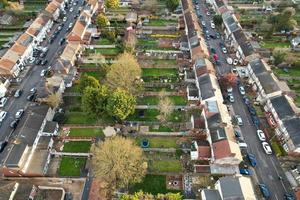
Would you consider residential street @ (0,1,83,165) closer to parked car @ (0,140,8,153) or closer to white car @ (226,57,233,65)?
parked car @ (0,140,8,153)

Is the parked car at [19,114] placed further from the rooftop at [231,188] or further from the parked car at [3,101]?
the rooftop at [231,188]

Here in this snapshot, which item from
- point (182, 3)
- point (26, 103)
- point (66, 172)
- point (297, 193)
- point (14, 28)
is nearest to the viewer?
point (297, 193)

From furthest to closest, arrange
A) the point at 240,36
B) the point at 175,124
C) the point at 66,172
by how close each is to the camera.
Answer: the point at 240,36
the point at 175,124
the point at 66,172

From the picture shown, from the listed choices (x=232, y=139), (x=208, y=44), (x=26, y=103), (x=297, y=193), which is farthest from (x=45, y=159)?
(x=208, y=44)

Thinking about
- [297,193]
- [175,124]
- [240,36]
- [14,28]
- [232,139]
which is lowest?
[297,193]

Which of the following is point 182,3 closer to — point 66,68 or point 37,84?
point 66,68

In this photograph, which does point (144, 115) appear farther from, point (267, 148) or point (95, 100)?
point (267, 148)

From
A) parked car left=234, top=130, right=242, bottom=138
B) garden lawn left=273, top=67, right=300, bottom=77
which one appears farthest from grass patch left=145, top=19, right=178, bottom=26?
parked car left=234, top=130, right=242, bottom=138

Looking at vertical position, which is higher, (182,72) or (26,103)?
(182,72)
